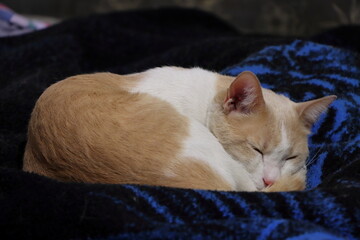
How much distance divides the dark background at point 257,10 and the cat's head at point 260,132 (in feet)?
6.49

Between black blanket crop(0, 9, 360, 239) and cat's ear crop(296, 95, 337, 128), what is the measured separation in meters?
0.14

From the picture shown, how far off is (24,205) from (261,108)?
2.48 feet

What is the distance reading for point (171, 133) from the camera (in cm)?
130

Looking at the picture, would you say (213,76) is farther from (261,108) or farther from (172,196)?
(172,196)

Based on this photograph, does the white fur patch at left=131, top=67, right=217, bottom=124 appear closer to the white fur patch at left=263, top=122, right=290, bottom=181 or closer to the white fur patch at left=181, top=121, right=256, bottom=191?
the white fur patch at left=181, top=121, right=256, bottom=191

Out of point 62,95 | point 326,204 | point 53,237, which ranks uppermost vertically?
point 62,95

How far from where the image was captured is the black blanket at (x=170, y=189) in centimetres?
109

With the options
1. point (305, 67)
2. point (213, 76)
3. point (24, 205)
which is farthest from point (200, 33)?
point (24, 205)

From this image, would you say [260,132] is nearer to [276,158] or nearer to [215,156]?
[276,158]

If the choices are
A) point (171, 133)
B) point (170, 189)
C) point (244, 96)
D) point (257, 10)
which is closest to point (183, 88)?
point (244, 96)

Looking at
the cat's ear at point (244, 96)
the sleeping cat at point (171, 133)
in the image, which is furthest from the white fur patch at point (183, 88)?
the cat's ear at point (244, 96)

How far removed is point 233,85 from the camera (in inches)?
58.9

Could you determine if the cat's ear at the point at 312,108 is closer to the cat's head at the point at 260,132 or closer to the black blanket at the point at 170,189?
the cat's head at the point at 260,132

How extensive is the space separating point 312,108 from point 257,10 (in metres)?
2.19
